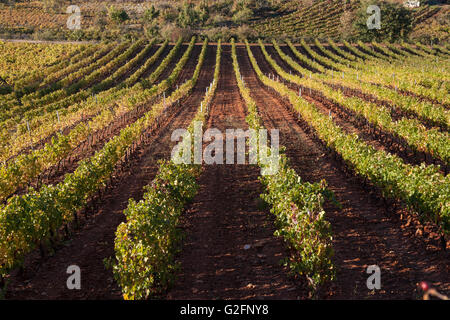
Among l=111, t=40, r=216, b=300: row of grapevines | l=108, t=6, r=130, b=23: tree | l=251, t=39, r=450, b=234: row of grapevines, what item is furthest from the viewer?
l=108, t=6, r=130, b=23: tree

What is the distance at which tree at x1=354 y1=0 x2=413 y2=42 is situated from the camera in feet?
262

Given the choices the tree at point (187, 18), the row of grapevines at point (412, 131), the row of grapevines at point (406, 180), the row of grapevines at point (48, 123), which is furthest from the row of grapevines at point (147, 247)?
the tree at point (187, 18)

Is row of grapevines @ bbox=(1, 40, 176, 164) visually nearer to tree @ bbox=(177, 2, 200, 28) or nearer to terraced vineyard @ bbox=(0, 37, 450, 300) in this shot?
terraced vineyard @ bbox=(0, 37, 450, 300)

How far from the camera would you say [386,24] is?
7981 cm

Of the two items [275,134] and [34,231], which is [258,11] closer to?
[275,134]

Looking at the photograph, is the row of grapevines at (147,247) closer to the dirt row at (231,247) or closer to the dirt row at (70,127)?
the dirt row at (231,247)

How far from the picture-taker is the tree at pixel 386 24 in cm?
7981

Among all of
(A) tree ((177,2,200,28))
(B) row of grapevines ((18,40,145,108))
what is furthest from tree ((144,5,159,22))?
(B) row of grapevines ((18,40,145,108))

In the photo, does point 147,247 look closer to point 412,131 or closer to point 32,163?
point 32,163

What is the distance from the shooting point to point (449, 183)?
33.5ft

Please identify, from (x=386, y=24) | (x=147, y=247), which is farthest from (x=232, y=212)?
(x=386, y=24)
